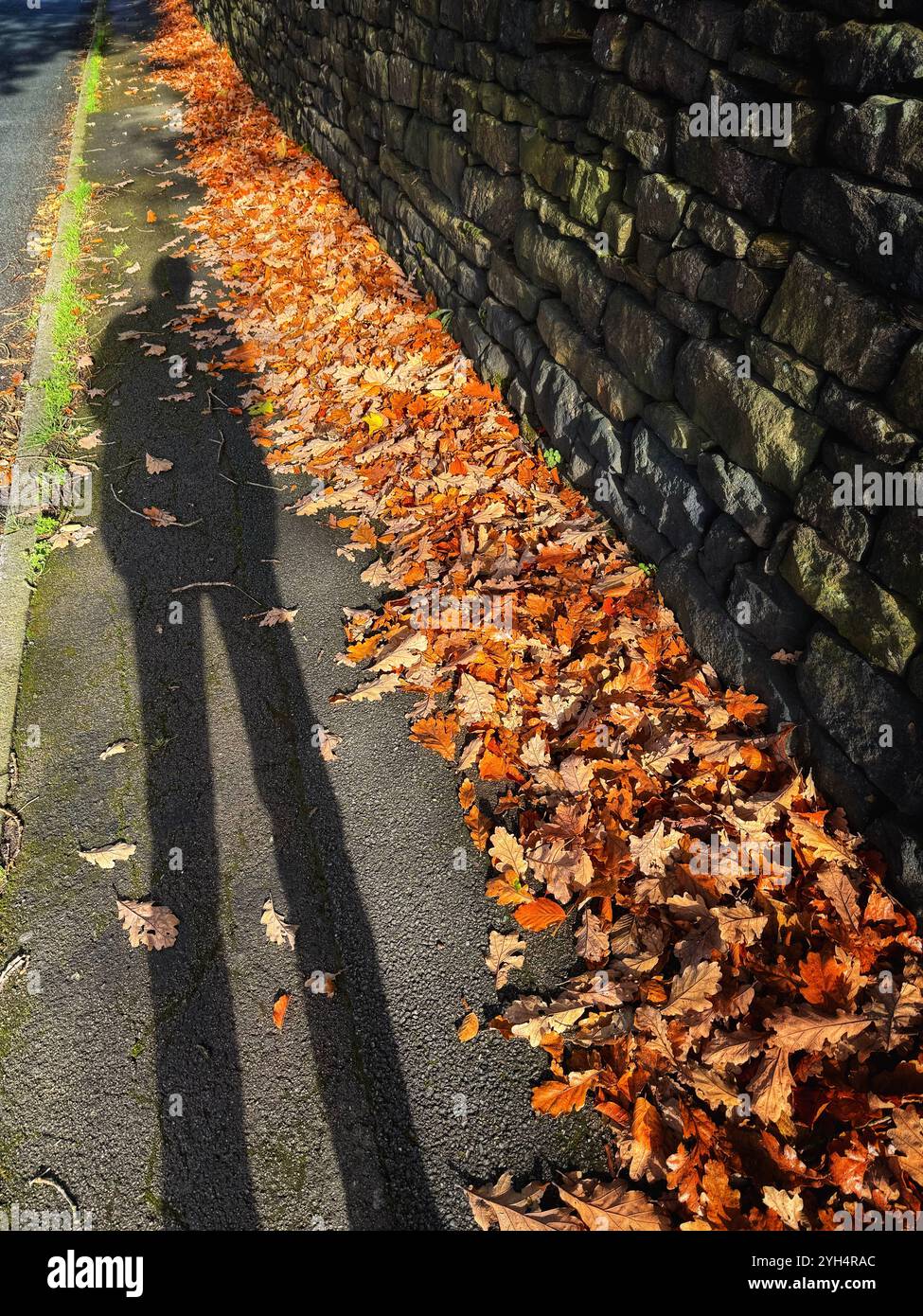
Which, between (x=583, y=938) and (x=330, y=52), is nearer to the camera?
(x=583, y=938)

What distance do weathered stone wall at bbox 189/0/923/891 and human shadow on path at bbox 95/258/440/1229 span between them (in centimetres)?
164

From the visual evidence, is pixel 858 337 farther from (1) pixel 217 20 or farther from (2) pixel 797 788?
(1) pixel 217 20

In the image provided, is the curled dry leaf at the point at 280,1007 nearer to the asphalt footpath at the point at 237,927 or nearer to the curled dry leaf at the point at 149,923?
the asphalt footpath at the point at 237,927

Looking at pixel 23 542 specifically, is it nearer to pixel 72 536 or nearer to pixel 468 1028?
pixel 72 536

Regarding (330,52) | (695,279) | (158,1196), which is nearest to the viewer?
(158,1196)

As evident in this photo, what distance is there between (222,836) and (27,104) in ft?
45.1

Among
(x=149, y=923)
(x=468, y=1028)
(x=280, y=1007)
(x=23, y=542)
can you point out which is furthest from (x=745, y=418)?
(x=23, y=542)

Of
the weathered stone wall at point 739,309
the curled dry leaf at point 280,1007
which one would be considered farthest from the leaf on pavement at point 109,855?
the weathered stone wall at point 739,309

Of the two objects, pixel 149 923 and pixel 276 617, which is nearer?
pixel 149 923

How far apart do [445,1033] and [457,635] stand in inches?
64.9

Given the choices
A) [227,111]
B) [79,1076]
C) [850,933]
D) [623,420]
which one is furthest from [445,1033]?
[227,111]

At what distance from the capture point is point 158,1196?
2.12 metres

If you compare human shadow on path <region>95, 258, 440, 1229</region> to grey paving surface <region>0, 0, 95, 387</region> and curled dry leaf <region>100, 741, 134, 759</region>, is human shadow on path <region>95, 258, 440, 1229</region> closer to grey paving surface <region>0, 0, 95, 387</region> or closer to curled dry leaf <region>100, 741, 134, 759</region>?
curled dry leaf <region>100, 741, 134, 759</region>

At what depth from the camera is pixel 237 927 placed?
2.68 meters
